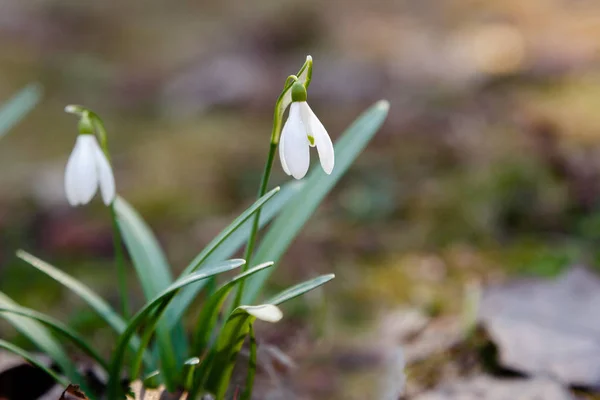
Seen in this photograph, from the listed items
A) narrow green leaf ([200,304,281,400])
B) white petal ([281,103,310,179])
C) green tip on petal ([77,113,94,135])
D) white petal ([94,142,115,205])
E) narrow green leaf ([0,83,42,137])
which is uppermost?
narrow green leaf ([0,83,42,137])

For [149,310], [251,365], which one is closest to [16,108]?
[149,310]

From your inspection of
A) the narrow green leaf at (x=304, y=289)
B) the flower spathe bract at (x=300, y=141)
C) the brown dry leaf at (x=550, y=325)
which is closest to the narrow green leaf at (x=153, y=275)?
the narrow green leaf at (x=304, y=289)

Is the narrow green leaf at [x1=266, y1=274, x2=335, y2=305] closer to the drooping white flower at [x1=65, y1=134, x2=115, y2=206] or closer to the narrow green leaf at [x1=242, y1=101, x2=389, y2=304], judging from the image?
the narrow green leaf at [x1=242, y1=101, x2=389, y2=304]

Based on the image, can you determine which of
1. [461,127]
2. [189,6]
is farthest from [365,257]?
[189,6]

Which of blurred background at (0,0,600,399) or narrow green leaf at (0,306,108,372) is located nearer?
narrow green leaf at (0,306,108,372)

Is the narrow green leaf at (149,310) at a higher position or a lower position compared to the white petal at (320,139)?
lower

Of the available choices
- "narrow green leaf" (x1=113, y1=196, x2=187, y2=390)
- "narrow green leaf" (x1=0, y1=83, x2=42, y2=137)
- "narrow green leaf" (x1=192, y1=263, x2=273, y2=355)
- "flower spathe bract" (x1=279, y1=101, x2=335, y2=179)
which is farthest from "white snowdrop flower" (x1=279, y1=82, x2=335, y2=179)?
"narrow green leaf" (x1=0, y1=83, x2=42, y2=137)

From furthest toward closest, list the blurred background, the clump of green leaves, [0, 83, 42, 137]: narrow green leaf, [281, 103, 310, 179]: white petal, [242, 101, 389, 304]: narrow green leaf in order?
the blurred background, [0, 83, 42, 137]: narrow green leaf, [242, 101, 389, 304]: narrow green leaf, the clump of green leaves, [281, 103, 310, 179]: white petal

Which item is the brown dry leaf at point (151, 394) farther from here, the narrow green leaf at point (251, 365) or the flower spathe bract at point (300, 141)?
the flower spathe bract at point (300, 141)

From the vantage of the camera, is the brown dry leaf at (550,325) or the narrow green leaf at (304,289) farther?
the brown dry leaf at (550,325)
